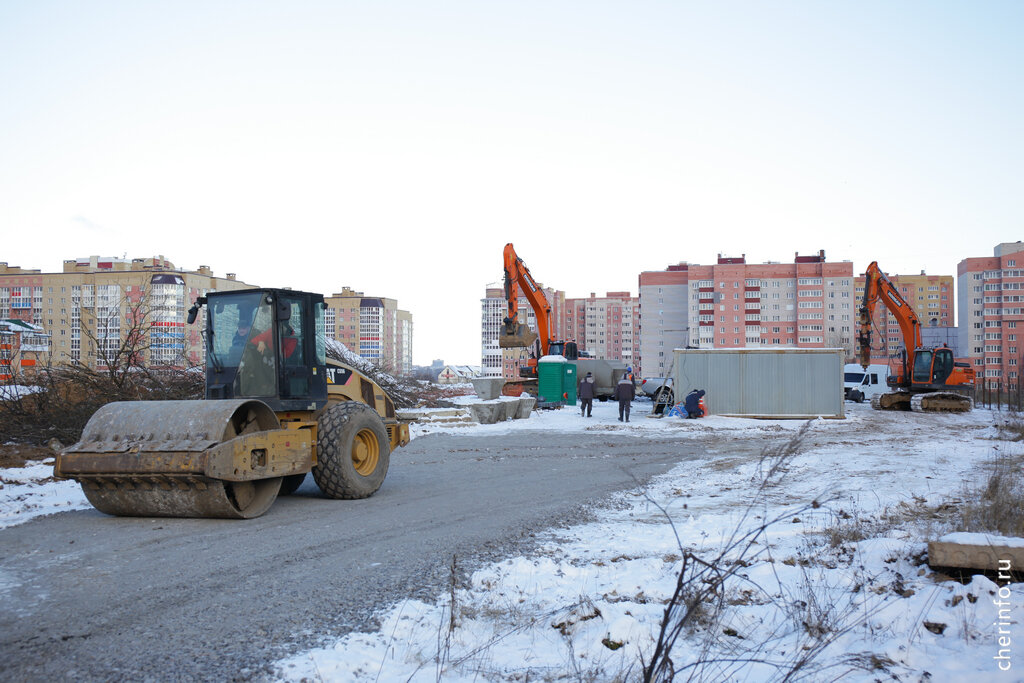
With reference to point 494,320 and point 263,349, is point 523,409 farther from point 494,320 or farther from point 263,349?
point 494,320

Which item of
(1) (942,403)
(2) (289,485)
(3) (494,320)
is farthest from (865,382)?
(3) (494,320)

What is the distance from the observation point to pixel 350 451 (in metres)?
9.37

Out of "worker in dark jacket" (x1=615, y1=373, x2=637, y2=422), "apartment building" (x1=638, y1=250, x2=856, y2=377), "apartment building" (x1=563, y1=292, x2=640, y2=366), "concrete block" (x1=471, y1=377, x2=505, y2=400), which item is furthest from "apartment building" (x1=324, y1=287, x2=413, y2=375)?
"worker in dark jacket" (x1=615, y1=373, x2=637, y2=422)

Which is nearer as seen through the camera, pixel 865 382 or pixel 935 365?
pixel 935 365

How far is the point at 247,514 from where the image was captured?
8.06 metres

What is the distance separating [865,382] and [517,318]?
92.6 ft

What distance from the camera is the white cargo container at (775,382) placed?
27.0m

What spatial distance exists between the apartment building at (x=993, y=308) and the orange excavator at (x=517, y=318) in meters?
86.2

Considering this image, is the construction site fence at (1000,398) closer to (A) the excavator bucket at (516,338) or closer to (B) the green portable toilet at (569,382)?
(B) the green portable toilet at (569,382)

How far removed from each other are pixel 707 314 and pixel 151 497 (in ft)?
340

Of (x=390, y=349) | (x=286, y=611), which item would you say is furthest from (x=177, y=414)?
(x=390, y=349)

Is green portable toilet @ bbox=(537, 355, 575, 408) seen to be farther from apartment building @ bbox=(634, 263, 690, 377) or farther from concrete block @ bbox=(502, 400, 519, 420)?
apartment building @ bbox=(634, 263, 690, 377)

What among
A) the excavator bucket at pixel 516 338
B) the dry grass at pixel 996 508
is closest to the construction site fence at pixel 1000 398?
the excavator bucket at pixel 516 338

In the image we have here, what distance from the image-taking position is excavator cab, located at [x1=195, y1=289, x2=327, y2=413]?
910 cm
